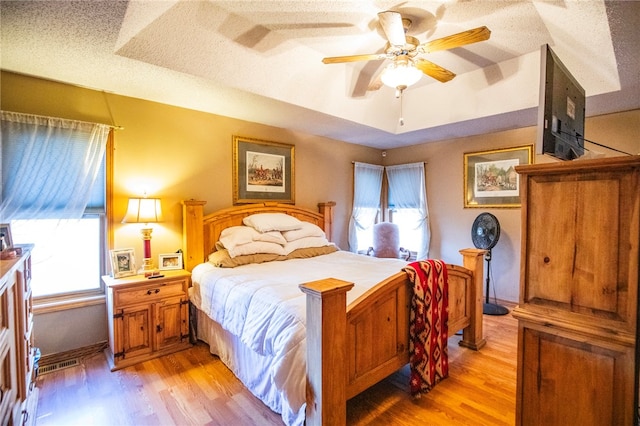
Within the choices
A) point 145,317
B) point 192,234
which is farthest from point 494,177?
point 145,317

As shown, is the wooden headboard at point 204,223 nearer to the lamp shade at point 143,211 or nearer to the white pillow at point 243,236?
the white pillow at point 243,236

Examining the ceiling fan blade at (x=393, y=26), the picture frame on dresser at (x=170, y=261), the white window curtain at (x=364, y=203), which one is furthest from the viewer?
the white window curtain at (x=364, y=203)

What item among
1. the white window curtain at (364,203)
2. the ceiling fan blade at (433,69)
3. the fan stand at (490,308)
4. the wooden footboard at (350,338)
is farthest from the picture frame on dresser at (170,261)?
the fan stand at (490,308)

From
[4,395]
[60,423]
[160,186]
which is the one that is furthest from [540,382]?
[160,186]

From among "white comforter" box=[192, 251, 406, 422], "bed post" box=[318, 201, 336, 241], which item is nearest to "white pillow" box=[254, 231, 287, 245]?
"white comforter" box=[192, 251, 406, 422]

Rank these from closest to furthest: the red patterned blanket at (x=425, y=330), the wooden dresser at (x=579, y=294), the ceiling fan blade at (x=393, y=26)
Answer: the wooden dresser at (x=579, y=294) < the ceiling fan blade at (x=393, y=26) < the red patterned blanket at (x=425, y=330)

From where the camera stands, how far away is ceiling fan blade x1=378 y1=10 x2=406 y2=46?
1.80 metres

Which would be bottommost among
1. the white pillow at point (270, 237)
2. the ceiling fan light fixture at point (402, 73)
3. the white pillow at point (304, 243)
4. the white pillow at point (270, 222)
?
the white pillow at point (304, 243)

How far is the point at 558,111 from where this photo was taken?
3.93 feet

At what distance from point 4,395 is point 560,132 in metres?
2.46

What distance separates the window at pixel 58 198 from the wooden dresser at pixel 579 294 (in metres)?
3.20

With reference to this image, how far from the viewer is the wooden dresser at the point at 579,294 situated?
0.92 meters

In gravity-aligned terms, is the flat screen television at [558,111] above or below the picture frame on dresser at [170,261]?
above

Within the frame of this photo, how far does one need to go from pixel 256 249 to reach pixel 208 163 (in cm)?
116
